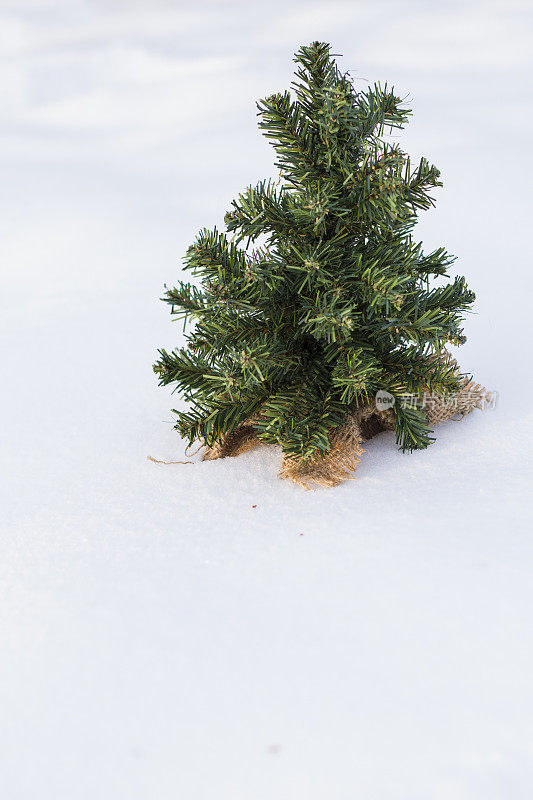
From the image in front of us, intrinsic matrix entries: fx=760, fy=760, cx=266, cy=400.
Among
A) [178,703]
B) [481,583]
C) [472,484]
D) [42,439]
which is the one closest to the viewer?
[178,703]

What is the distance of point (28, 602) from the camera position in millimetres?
1658

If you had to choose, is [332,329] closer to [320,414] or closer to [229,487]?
[320,414]

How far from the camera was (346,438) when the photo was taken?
7.20ft

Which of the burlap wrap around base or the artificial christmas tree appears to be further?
the burlap wrap around base

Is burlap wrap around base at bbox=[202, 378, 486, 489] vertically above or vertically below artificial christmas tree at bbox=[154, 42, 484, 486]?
below

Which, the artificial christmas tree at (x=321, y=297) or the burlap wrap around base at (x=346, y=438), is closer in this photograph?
the artificial christmas tree at (x=321, y=297)

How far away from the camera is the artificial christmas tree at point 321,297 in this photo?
1.96 meters

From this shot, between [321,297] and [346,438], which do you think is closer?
[321,297]

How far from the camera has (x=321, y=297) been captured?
6.64 ft

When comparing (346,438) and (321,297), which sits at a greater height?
(321,297)

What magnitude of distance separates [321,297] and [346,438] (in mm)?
428

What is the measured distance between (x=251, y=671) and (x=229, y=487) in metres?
0.76

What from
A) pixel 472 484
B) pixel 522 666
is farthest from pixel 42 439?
pixel 522 666

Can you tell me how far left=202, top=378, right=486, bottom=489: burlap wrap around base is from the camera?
2117mm
